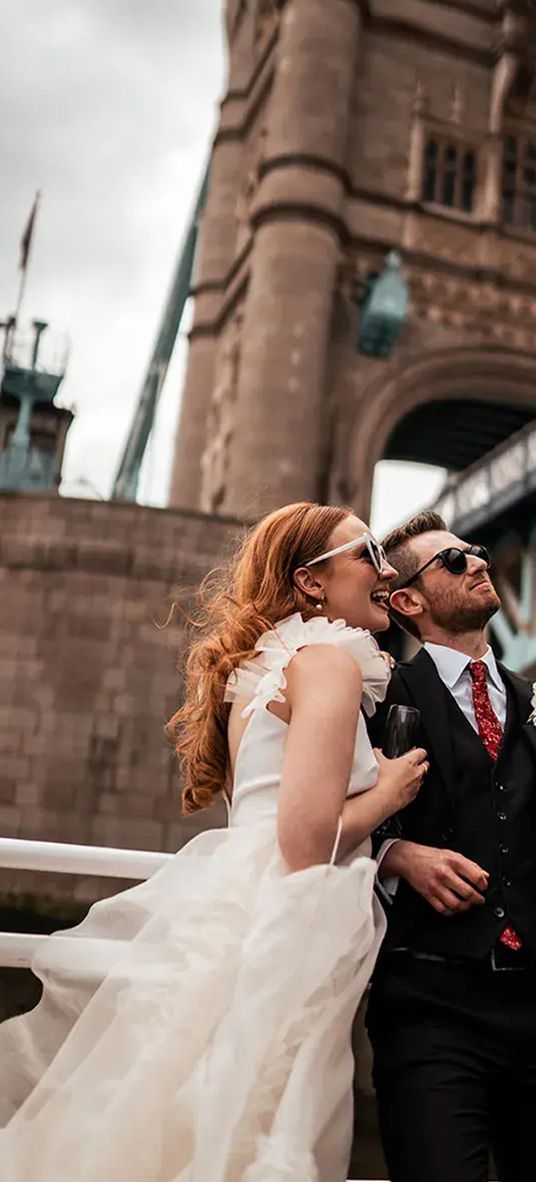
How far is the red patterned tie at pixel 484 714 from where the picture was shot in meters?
2.22

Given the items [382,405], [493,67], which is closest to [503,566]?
[382,405]

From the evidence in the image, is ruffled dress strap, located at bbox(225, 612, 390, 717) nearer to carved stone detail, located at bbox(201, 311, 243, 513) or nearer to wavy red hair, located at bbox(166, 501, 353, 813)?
wavy red hair, located at bbox(166, 501, 353, 813)

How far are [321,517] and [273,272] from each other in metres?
15.1

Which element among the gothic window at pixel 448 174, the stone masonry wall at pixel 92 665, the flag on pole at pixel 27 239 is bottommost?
the stone masonry wall at pixel 92 665

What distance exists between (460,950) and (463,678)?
23.8 inches

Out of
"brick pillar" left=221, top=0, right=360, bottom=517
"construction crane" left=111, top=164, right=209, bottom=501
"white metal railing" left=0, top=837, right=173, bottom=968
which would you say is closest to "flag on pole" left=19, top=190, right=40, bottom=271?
"construction crane" left=111, top=164, right=209, bottom=501

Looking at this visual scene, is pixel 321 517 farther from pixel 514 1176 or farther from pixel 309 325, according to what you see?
pixel 309 325

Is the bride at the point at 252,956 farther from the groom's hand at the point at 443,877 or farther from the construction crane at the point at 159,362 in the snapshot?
the construction crane at the point at 159,362

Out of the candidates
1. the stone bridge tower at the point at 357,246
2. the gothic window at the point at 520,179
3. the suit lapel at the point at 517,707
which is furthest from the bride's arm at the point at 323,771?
the gothic window at the point at 520,179

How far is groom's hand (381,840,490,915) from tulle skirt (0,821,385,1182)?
11 cm

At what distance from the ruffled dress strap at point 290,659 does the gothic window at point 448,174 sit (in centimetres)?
1835

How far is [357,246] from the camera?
17.8 m

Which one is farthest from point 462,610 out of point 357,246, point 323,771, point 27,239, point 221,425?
point 27,239

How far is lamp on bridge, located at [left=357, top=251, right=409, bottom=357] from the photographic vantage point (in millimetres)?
16969
